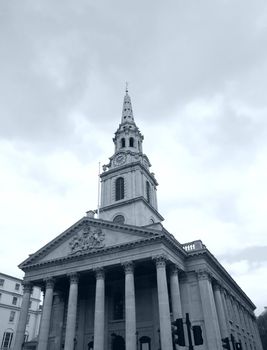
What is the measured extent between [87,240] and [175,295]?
11.0 metres

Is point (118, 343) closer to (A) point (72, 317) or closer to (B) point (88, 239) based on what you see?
(A) point (72, 317)

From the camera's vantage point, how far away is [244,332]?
143 ft

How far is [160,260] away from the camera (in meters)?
29.7

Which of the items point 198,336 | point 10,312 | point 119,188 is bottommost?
point 198,336

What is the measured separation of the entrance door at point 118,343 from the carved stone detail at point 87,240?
31.3 feet

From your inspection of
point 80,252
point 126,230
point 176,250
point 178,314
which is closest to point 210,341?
point 178,314

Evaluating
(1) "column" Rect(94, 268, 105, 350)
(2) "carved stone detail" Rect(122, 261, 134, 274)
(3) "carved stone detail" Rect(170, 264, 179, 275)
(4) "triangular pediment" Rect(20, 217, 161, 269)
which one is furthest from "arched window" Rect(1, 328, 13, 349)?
(3) "carved stone detail" Rect(170, 264, 179, 275)

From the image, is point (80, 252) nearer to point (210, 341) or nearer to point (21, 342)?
point (21, 342)

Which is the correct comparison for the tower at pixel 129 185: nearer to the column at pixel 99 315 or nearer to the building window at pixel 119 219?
the building window at pixel 119 219

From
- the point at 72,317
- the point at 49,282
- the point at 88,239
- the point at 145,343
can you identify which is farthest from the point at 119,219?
the point at 145,343

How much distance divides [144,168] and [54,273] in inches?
794

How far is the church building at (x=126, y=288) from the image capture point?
1167 inches

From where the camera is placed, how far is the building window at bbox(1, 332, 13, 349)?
178 feet

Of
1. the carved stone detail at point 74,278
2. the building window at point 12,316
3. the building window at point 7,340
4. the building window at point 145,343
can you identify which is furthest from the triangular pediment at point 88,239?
the building window at point 12,316
